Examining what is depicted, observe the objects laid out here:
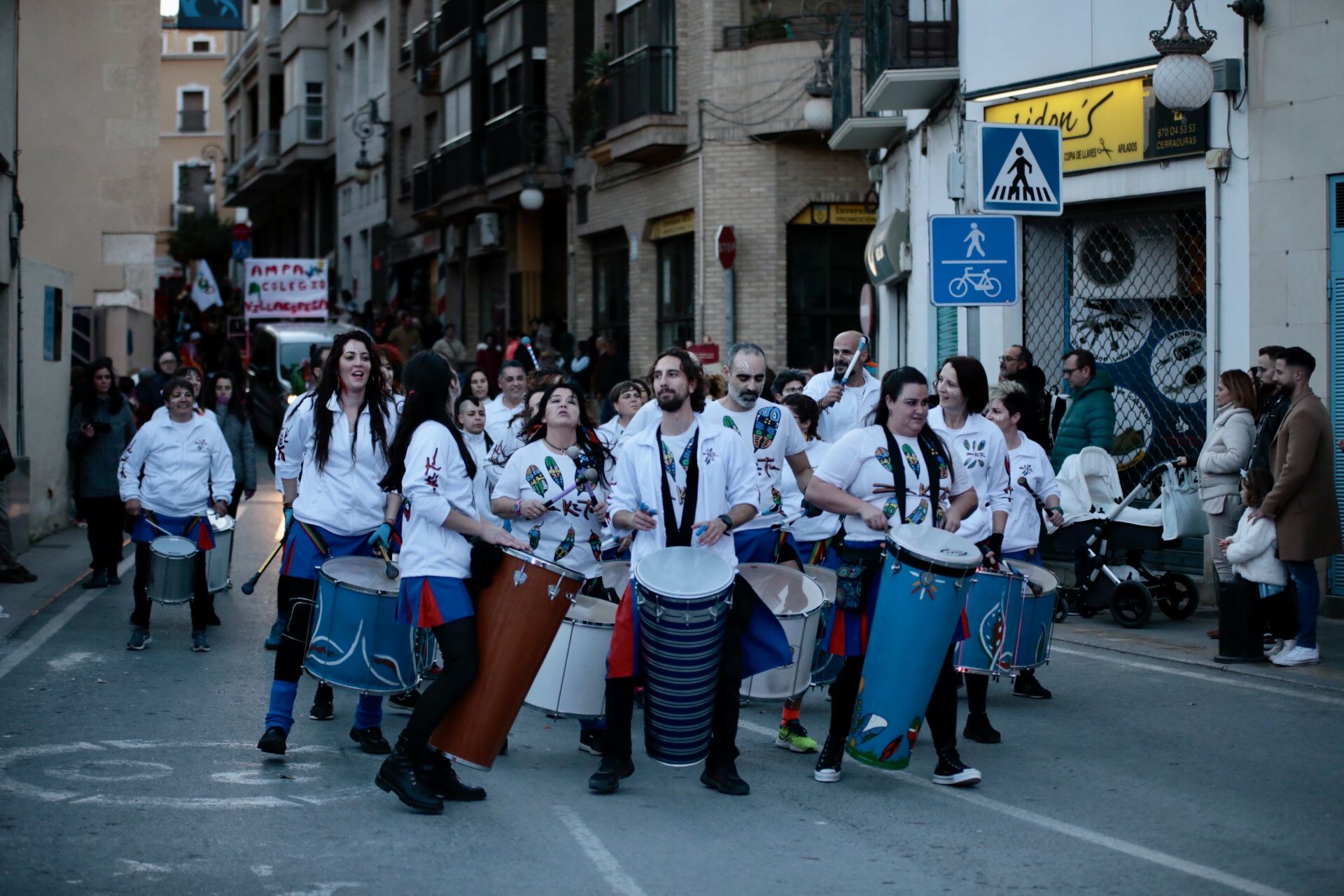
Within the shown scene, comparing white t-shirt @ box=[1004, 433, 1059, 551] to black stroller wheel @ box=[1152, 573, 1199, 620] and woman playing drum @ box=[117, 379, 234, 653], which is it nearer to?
black stroller wheel @ box=[1152, 573, 1199, 620]

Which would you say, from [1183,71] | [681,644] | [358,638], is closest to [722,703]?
[681,644]

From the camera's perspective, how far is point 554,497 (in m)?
7.91

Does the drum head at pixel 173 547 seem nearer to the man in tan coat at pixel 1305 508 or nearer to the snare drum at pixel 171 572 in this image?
the snare drum at pixel 171 572

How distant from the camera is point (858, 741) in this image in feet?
23.2

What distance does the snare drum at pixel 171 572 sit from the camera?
10984 mm

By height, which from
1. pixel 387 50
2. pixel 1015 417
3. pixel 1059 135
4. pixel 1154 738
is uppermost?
pixel 387 50

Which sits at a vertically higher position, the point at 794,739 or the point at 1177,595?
the point at 1177,595

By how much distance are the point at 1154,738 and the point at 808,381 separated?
18.5 ft

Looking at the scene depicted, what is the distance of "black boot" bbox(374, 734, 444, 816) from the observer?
6.64m

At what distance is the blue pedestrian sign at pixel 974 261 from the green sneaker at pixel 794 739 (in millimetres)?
4623

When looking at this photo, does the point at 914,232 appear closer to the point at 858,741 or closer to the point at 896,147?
the point at 896,147

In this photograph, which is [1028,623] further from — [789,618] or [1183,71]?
[1183,71]

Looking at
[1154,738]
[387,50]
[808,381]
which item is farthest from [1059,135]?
[387,50]

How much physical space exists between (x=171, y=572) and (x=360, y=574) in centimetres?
397
